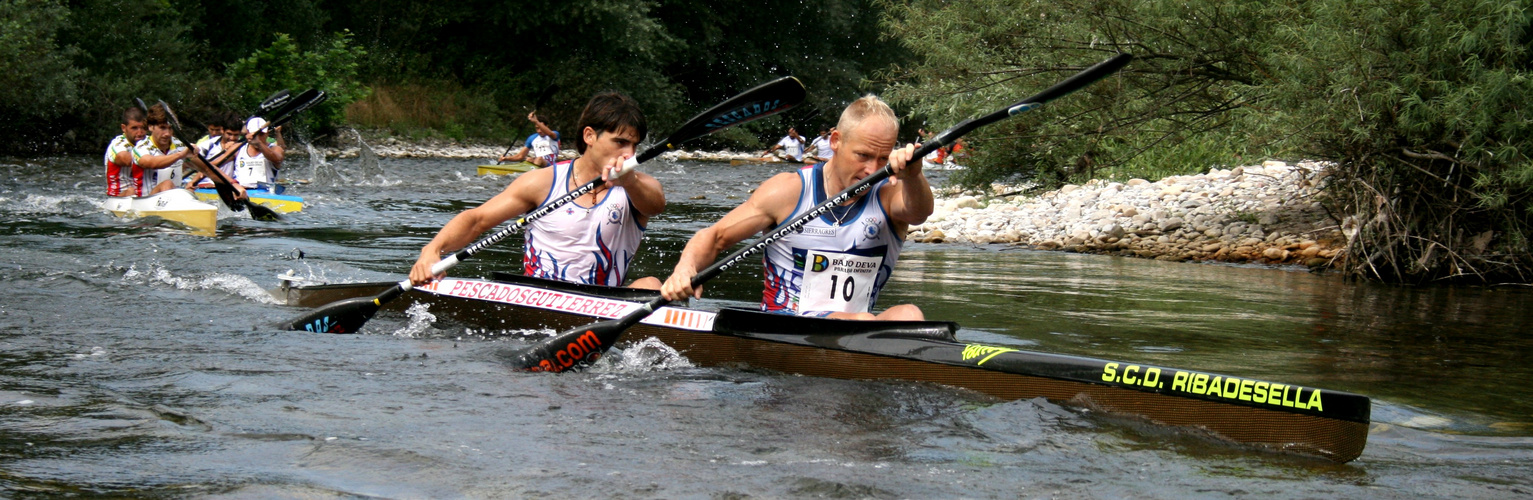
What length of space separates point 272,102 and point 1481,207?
39.7 ft

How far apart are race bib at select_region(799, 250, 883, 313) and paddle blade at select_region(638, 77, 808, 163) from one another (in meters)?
1.33

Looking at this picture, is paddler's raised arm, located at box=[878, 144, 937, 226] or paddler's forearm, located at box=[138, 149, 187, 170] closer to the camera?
paddler's raised arm, located at box=[878, 144, 937, 226]

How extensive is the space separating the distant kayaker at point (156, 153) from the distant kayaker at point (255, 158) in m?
1.55

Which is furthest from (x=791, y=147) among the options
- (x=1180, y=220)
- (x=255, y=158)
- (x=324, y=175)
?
(x=1180, y=220)

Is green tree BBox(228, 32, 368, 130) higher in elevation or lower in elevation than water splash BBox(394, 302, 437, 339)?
higher

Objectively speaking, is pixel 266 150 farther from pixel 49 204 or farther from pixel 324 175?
pixel 324 175

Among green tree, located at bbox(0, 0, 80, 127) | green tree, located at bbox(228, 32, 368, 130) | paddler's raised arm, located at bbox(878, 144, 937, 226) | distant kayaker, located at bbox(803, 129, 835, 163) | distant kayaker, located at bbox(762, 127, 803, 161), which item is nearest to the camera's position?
paddler's raised arm, located at bbox(878, 144, 937, 226)

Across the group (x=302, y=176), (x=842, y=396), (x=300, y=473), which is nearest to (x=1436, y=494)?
(x=842, y=396)

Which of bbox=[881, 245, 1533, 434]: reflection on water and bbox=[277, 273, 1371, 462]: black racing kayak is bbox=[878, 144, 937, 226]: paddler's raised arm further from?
bbox=[881, 245, 1533, 434]: reflection on water

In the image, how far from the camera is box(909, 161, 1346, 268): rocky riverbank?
36.7 ft

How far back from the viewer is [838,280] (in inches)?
208

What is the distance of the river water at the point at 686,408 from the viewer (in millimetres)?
3537

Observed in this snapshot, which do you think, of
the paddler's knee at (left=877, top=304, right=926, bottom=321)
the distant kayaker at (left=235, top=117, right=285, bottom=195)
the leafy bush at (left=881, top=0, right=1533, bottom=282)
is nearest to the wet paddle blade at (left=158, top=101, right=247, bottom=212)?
the distant kayaker at (left=235, top=117, right=285, bottom=195)

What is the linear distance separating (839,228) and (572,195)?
159cm
